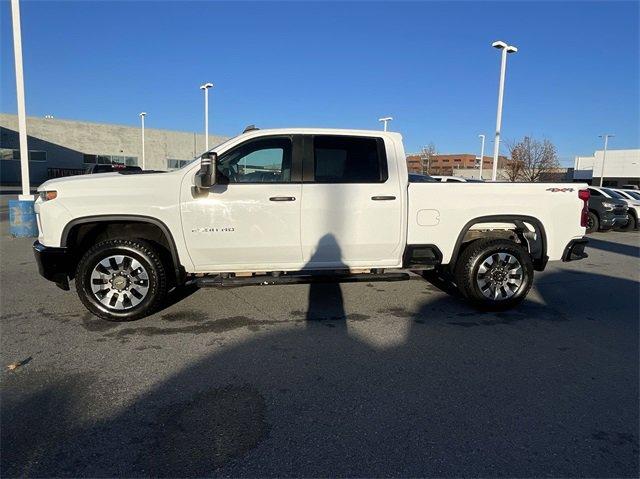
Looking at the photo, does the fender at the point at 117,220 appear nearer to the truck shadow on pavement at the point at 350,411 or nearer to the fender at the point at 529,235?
the truck shadow on pavement at the point at 350,411

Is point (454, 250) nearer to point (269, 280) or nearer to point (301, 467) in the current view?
point (269, 280)

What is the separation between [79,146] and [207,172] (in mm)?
48293

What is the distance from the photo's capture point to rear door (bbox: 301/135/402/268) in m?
4.99

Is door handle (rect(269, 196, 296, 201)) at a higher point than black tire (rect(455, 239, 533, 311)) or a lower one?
higher

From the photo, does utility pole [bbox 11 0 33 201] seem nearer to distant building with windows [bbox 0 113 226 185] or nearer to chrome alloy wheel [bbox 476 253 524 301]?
chrome alloy wheel [bbox 476 253 524 301]

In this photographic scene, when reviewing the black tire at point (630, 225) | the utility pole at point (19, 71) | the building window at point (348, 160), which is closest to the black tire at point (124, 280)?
the building window at point (348, 160)

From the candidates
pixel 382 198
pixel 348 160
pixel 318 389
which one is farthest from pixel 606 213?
pixel 318 389

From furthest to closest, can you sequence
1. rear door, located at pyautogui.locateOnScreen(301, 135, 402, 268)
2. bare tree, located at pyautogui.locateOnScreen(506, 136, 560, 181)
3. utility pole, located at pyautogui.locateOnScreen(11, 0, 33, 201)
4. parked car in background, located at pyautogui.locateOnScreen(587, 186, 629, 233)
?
bare tree, located at pyautogui.locateOnScreen(506, 136, 560, 181), parked car in background, located at pyautogui.locateOnScreen(587, 186, 629, 233), utility pole, located at pyautogui.locateOnScreen(11, 0, 33, 201), rear door, located at pyautogui.locateOnScreen(301, 135, 402, 268)

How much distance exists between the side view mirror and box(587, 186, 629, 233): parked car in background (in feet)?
49.7

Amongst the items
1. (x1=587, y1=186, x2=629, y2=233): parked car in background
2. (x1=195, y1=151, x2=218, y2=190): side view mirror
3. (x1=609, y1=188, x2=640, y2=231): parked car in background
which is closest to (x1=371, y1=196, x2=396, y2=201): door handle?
(x1=195, y1=151, x2=218, y2=190): side view mirror

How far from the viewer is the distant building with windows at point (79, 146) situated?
1658 inches

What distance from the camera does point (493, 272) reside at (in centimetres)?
542

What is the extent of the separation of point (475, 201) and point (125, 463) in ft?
14.6

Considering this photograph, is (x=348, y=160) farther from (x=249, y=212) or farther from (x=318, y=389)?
(x=318, y=389)
